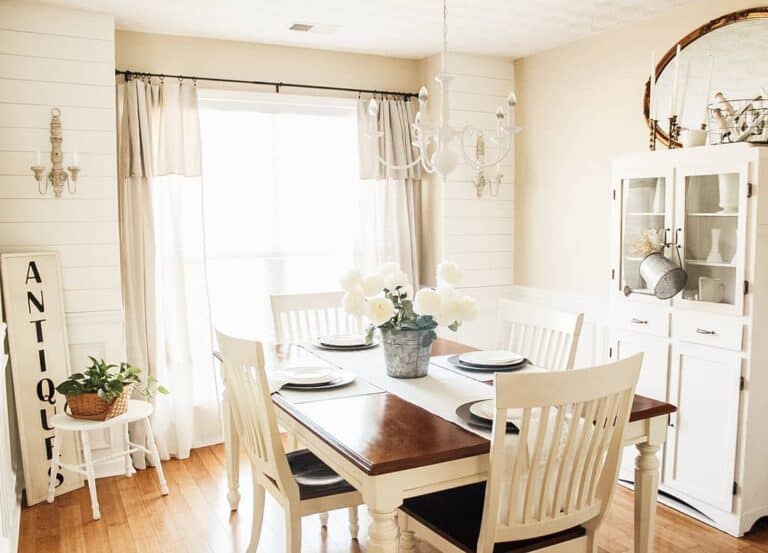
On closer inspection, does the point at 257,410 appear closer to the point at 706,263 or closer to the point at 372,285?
the point at 372,285

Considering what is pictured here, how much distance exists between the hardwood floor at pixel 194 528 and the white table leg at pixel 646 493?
2.11ft

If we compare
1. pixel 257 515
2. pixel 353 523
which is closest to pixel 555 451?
pixel 257 515

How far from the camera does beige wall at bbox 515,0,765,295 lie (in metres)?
3.90

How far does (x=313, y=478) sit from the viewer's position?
250 centimetres

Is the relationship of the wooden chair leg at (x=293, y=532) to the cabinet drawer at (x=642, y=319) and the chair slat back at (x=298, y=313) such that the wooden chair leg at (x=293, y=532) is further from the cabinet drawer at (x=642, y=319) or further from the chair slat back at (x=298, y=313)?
the cabinet drawer at (x=642, y=319)

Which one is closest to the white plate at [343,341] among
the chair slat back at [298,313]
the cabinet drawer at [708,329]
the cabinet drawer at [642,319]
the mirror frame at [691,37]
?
the chair slat back at [298,313]

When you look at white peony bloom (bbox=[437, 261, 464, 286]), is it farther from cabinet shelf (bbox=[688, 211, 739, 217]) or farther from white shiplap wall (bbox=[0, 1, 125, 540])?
white shiplap wall (bbox=[0, 1, 125, 540])

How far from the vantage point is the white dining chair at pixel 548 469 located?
5.96 feet

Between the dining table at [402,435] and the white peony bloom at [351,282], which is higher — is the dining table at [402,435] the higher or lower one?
the lower one

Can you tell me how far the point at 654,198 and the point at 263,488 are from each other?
2.31 m

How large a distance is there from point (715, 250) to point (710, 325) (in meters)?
0.35

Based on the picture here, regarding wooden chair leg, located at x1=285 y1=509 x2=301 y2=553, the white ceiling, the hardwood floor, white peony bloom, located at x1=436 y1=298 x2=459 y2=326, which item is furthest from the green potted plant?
the white ceiling

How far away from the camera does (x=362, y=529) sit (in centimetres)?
315

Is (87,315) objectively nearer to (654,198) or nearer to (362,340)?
(362,340)
